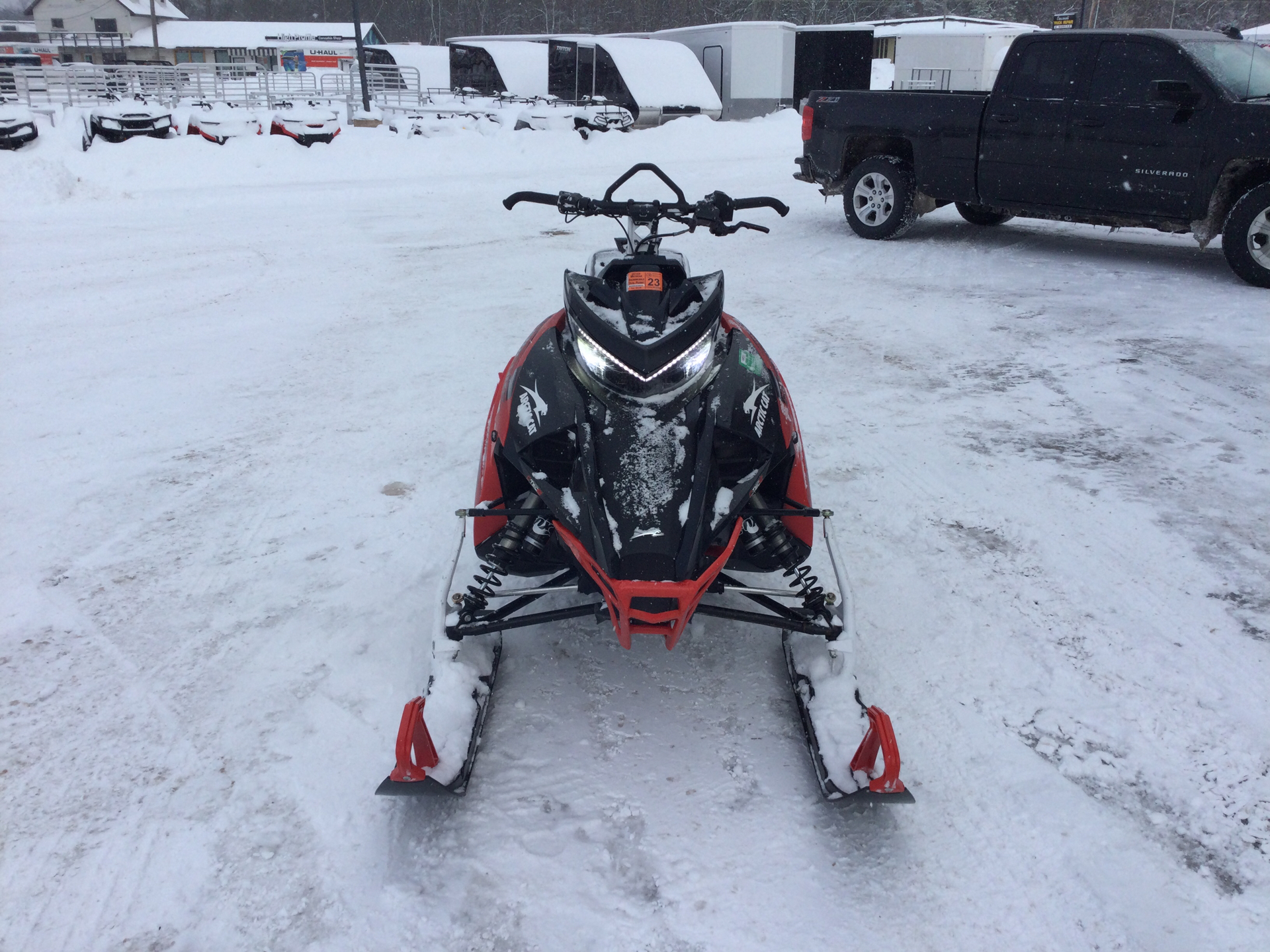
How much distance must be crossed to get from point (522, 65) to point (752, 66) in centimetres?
741

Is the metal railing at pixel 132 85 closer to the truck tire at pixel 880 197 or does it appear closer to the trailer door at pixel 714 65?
the trailer door at pixel 714 65

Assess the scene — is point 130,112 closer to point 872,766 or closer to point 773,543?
point 773,543

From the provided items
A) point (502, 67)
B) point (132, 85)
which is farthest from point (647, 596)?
point (502, 67)

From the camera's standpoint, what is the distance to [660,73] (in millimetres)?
26016

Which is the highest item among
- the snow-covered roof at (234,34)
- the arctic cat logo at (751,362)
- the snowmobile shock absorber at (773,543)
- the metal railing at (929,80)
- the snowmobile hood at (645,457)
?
the snow-covered roof at (234,34)

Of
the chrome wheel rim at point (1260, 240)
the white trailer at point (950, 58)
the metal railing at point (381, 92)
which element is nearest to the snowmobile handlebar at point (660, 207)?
the chrome wheel rim at point (1260, 240)

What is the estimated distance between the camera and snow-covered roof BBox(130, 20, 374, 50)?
63906 millimetres

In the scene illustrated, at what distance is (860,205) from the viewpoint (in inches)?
401

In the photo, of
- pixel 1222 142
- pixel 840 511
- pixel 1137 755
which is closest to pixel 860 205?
pixel 1222 142

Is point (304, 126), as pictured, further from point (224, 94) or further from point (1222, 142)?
point (1222, 142)

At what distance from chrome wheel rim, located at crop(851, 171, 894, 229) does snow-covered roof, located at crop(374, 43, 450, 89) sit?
1573 inches

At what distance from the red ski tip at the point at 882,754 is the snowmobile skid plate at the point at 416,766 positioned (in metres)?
0.03

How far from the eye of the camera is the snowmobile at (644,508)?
8.45ft

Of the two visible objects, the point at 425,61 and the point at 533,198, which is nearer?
the point at 533,198
